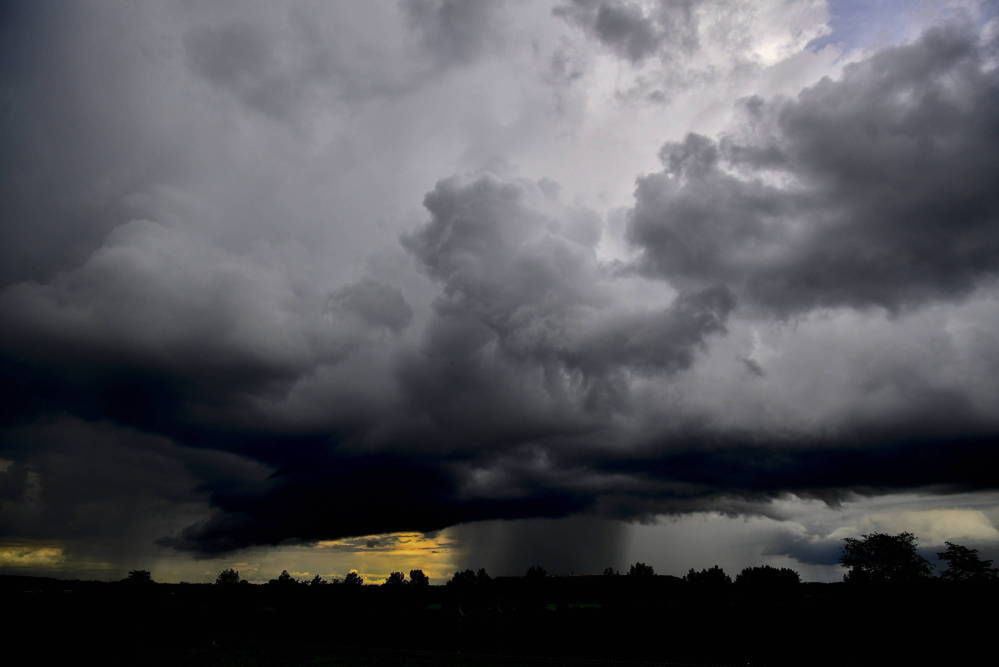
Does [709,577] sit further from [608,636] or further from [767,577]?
[608,636]

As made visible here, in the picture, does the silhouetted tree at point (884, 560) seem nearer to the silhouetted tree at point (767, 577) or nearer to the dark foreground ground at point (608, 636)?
→ the silhouetted tree at point (767, 577)

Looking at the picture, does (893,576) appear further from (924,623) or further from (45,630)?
(45,630)

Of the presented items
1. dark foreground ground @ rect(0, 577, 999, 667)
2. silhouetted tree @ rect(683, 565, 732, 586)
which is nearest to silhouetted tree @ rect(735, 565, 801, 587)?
silhouetted tree @ rect(683, 565, 732, 586)

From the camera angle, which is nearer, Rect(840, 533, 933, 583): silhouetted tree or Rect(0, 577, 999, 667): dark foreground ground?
Rect(0, 577, 999, 667): dark foreground ground

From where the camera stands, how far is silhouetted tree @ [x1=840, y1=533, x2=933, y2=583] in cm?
14350

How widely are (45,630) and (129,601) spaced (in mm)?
67660

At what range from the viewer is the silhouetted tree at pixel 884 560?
144m

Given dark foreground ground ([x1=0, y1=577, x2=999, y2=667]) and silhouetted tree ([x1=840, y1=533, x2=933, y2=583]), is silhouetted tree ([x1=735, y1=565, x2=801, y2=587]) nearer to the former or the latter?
silhouetted tree ([x1=840, y1=533, x2=933, y2=583])

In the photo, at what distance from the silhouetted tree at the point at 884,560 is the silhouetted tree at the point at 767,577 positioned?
14.1 metres

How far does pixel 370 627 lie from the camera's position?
115 meters

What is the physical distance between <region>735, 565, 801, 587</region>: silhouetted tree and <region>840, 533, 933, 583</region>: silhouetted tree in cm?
1407

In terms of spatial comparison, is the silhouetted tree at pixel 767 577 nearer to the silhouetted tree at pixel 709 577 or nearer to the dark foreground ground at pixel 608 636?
the silhouetted tree at pixel 709 577

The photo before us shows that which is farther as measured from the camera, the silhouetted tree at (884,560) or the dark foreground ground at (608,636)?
the silhouetted tree at (884,560)

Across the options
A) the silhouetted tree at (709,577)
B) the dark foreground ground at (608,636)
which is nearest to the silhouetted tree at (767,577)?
the silhouetted tree at (709,577)
